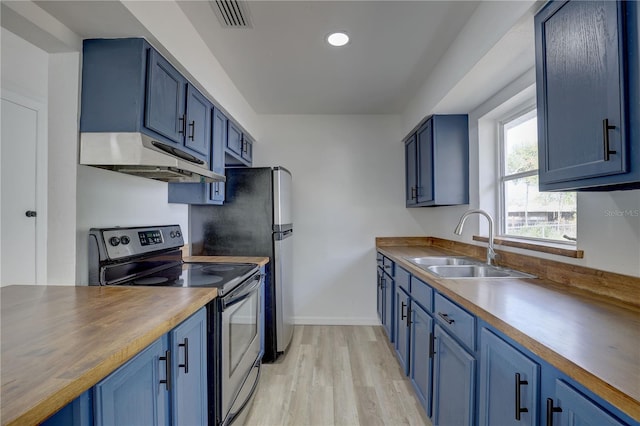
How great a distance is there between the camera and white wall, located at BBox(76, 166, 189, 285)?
1408 mm

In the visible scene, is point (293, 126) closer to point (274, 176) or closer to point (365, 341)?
point (274, 176)

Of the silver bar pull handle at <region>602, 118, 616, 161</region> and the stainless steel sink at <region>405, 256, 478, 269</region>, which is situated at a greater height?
the silver bar pull handle at <region>602, 118, 616, 161</region>

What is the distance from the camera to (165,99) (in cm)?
160

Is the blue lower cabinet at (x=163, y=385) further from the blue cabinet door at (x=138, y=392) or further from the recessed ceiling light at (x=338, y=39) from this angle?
the recessed ceiling light at (x=338, y=39)

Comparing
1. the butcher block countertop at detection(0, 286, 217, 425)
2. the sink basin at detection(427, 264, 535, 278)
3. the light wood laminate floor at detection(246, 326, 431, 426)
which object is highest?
the butcher block countertop at detection(0, 286, 217, 425)

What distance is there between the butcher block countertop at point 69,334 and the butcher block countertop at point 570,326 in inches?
42.7

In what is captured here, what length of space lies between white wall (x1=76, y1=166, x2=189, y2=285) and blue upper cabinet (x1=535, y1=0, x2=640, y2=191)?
6.83 feet

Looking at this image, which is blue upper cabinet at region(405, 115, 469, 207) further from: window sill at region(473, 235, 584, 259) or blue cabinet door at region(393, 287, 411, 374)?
blue cabinet door at region(393, 287, 411, 374)

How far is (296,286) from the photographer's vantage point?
3.39 meters

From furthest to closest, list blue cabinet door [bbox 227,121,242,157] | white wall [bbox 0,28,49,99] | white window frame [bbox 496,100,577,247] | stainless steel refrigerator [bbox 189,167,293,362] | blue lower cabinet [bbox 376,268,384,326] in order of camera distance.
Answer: blue lower cabinet [bbox 376,268,384,326], blue cabinet door [bbox 227,121,242,157], stainless steel refrigerator [bbox 189,167,293,362], white window frame [bbox 496,100,577,247], white wall [bbox 0,28,49,99]

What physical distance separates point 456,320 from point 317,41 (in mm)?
1889

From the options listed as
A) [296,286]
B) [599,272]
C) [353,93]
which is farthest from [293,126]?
[599,272]

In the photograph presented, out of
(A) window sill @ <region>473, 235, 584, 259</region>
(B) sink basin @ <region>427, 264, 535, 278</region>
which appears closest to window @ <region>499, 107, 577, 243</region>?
(A) window sill @ <region>473, 235, 584, 259</region>

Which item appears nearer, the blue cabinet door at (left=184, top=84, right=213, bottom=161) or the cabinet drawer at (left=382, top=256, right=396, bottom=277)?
the blue cabinet door at (left=184, top=84, right=213, bottom=161)
